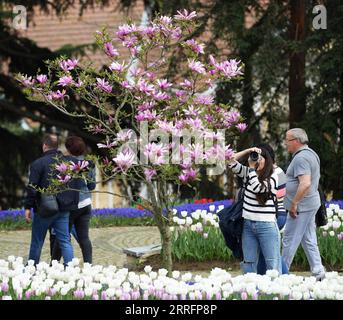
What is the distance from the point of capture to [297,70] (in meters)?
18.0

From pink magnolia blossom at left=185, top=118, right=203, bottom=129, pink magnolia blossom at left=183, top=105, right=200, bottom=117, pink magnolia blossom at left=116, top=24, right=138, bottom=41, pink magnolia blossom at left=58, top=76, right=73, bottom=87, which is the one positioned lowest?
pink magnolia blossom at left=185, top=118, right=203, bottom=129

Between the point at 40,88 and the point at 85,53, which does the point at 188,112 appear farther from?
the point at 85,53

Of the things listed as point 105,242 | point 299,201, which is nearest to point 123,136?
point 299,201

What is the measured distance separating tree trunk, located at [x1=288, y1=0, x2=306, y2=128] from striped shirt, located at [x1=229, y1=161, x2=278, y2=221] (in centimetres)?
903

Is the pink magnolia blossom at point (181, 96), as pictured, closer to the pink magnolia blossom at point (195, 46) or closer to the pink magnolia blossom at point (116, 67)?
the pink magnolia blossom at point (195, 46)

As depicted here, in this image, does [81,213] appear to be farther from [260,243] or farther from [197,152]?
[197,152]

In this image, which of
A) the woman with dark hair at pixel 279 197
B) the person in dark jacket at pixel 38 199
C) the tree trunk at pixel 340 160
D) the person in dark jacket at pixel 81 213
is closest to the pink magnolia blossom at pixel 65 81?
the person in dark jacket at pixel 38 199

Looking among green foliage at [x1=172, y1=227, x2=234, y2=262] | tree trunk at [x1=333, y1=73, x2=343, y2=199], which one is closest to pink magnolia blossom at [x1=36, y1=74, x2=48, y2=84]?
green foliage at [x1=172, y1=227, x2=234, y2=262]

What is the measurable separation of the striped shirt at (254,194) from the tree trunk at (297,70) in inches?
355

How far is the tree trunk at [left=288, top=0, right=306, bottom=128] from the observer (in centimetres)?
1755

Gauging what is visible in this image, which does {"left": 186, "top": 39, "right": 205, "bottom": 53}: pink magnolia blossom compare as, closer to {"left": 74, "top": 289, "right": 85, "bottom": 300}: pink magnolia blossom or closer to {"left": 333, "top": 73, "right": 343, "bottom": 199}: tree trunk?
{"left": 74, "top": 289, "right": 85, "bottom": 300}: pink magnolia blossom

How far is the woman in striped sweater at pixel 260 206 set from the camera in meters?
8.23

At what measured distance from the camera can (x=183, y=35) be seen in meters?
8.70

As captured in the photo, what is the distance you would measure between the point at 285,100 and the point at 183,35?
1041 cm
